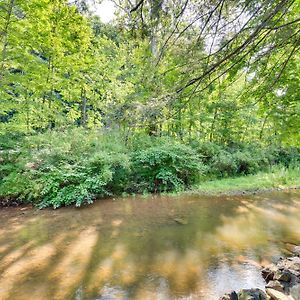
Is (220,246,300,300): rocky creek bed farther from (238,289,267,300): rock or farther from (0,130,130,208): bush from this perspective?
(0,130,130,208): bush

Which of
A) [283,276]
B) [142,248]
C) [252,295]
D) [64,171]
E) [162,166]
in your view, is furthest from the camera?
[162,166]

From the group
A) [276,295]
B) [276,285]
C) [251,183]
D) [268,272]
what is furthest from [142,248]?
[251,183]

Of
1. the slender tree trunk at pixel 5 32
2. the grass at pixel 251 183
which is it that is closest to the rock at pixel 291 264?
the grass at pixel 251 183

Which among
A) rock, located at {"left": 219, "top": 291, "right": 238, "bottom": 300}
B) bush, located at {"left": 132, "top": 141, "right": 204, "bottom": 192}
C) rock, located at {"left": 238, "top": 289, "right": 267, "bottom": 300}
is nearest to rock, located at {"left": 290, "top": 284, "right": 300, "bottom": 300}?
rock, located at {"left": 238, "top": 289, "right": 267, "bottom": 300}

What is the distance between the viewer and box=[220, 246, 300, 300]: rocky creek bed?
109 inches

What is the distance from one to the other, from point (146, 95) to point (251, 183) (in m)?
6.87

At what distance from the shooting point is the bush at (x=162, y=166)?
8711 mm

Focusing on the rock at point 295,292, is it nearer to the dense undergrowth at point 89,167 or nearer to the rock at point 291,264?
the rock at point 291,264

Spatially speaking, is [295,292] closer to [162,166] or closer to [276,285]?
[276,285]

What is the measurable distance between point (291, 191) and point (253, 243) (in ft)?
16.0

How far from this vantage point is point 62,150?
7.86 metres

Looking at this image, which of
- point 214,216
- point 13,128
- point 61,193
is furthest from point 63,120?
point 214,216

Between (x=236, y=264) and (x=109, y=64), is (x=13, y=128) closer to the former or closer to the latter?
(x=109, y=64)

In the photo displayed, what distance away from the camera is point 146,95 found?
4035 mm
